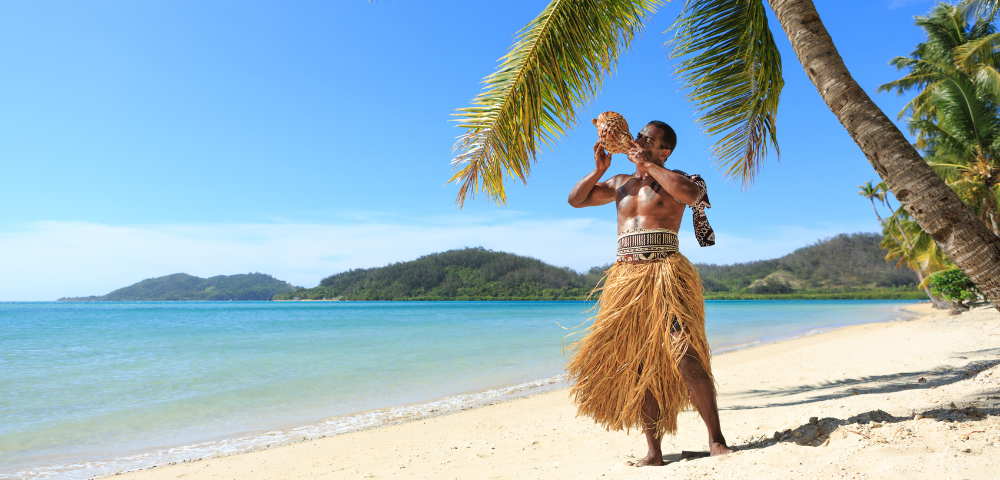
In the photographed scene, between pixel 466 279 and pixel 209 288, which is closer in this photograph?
pixel 466 279

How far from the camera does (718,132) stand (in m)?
4.37

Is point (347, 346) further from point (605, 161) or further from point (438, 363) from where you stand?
point (605, 161)

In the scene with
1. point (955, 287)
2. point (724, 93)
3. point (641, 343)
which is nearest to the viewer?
point (641, 343)

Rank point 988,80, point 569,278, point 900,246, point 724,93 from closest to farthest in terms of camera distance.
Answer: point 724,93 → point 988,80 → point 900,246 → point 569,278

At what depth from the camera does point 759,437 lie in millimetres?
2941

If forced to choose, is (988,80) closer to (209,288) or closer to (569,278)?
(569,278)

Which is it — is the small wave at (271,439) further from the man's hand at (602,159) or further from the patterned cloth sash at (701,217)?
the patterned cloth sash at (701,217)

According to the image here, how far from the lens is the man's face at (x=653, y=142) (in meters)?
2.63

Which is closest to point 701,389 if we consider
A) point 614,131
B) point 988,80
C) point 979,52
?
point 614,131

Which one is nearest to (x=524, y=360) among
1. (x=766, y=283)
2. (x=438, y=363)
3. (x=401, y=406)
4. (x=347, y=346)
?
(x=438, y=363)

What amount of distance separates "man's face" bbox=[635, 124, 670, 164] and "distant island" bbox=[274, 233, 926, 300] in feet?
258

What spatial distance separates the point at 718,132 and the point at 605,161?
6.94 ft

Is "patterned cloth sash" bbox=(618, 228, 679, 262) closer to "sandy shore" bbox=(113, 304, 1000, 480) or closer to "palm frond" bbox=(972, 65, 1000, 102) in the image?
"sandy shore" bbox=(113, 304, 1000, 480)

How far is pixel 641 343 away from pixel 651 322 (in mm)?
122
